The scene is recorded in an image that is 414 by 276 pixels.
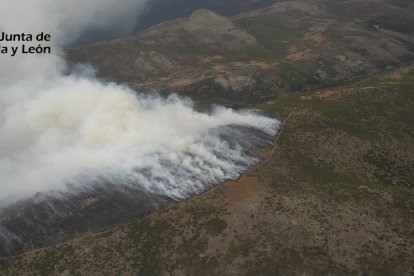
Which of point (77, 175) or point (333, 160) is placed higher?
point (333, 160)

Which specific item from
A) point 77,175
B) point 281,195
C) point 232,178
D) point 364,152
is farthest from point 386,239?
point 77,175

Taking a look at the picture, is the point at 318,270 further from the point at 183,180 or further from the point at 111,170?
the point at 111,170

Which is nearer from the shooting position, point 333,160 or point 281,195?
point 281,195

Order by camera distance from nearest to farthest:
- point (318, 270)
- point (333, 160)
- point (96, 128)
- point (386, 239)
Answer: point (318, 270)
point (386, 239)
point (333, 160)
point (96, 128)

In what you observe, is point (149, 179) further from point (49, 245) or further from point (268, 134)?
point (268, 134)

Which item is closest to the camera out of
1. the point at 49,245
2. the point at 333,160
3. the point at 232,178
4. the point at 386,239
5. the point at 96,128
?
the point at 386,239

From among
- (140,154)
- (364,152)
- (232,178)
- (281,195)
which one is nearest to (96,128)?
(140,154)
